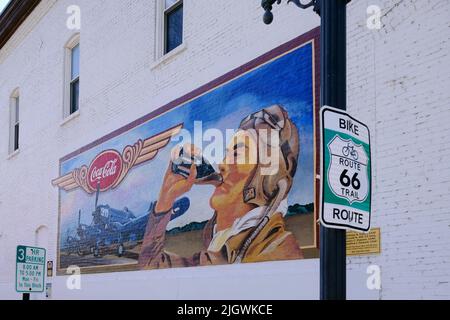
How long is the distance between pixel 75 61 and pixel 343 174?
15404mm

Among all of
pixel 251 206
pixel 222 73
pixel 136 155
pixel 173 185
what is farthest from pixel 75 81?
pixel 251 206

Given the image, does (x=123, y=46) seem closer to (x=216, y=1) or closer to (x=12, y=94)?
(x=216, y=1)

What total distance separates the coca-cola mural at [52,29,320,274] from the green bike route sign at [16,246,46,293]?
2.48 meters

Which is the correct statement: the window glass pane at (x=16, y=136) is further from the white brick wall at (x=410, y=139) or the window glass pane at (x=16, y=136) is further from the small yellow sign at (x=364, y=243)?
the small yellow sign at (x=364, y=243)

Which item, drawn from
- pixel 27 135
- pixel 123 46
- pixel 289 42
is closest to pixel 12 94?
pixel 27 135

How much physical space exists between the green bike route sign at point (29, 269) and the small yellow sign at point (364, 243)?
5532mm

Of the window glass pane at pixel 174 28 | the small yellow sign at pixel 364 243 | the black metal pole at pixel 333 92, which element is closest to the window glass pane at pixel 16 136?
the window glass pane at pixel 174 28

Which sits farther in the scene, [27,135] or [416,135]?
[27,135]

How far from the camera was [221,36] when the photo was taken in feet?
41.6

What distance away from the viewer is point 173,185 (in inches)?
535

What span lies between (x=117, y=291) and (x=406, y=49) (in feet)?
28.5

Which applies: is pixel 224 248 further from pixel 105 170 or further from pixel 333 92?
pixel 333 92

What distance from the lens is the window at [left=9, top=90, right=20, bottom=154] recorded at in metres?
23.2

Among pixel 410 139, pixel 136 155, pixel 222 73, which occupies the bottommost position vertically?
pixel 410 139
